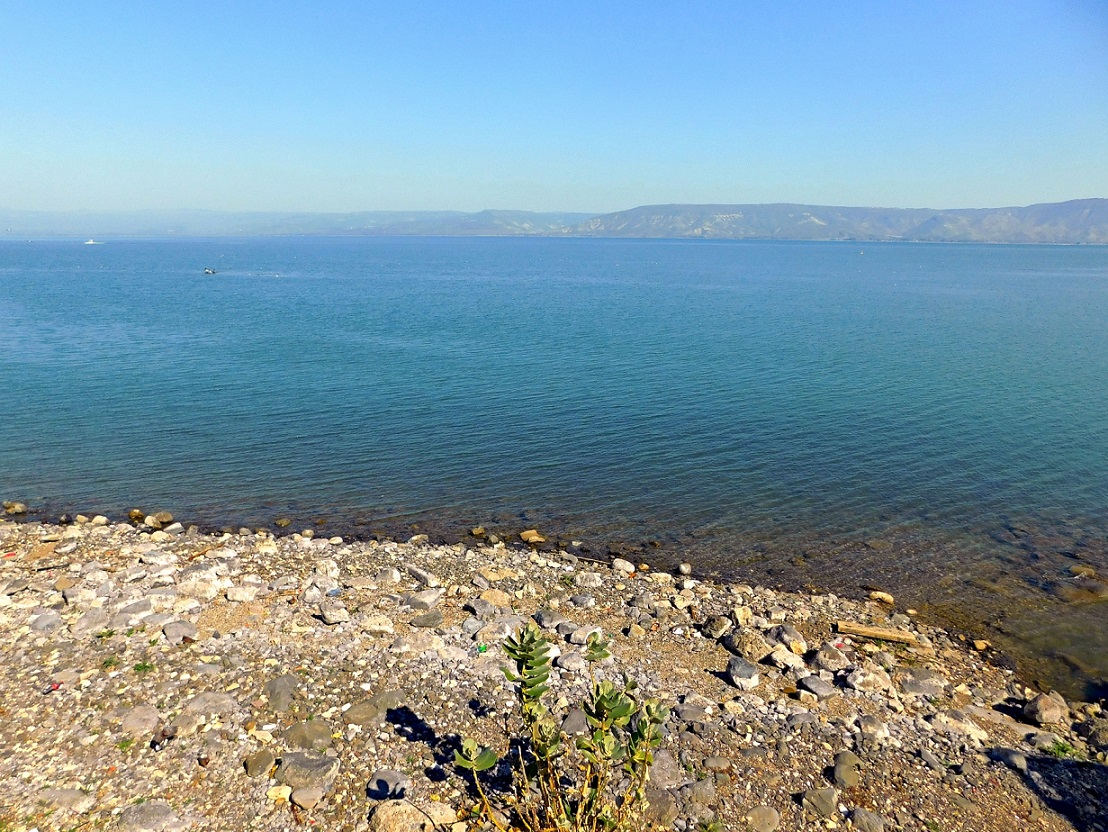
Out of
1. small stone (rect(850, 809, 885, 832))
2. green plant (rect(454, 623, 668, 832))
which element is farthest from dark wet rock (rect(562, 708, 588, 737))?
small stone (rect(850, 809, 885, 832))

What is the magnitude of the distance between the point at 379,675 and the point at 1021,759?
12588mm

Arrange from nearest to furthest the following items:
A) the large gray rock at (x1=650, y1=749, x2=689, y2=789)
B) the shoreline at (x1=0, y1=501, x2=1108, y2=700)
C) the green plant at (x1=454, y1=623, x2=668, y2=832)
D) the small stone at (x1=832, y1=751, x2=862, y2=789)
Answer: the green plant at (x1=454, y1=623, x2=668, y2=832)
the large gray rock at (x1=650, y1=749, x2=689, y2=789)
the small stone at (x1=832, y1=751, x2=862, y2=789)
the shoreline at (x1=0, y1=501, x2=1108, y2=700)

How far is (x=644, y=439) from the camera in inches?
1427

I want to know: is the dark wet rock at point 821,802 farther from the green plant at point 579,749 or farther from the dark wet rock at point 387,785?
the dark wet rock at point 387,785

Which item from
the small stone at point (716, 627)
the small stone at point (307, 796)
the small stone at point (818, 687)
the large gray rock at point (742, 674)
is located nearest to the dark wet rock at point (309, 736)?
the small stone at point (307, 796)

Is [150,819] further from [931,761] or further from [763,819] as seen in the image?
[931,761]

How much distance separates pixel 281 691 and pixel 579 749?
21.5ft

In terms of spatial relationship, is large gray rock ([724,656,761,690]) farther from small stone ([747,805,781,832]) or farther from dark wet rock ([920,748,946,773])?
small stone ([747,805,781,832])

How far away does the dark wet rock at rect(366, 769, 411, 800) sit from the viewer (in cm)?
1197

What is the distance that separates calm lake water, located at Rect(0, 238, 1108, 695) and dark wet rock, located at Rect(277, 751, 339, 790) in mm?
13778

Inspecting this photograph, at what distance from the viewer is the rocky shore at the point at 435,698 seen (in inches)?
473

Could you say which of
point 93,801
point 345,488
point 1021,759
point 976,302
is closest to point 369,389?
point 345,488

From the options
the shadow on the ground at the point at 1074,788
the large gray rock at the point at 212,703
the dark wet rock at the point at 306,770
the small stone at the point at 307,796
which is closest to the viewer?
the small stone at the point at 307,796

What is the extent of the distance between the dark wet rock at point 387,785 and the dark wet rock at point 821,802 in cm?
668
